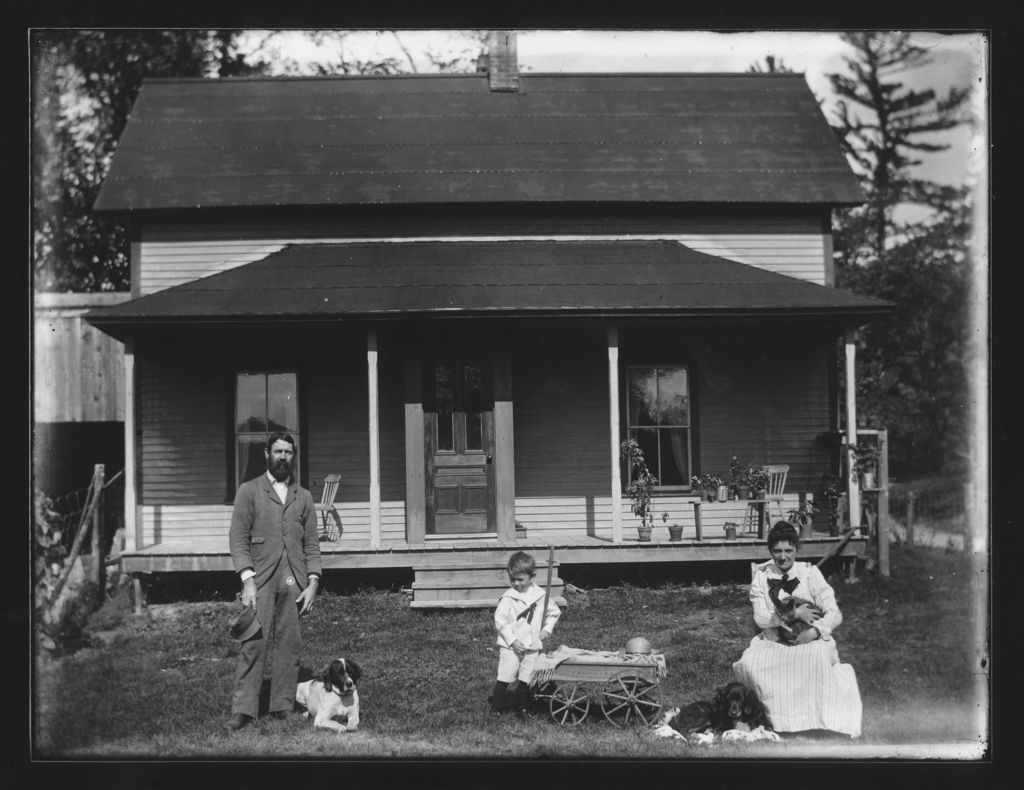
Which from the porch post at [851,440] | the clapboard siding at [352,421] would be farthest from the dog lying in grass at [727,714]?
the clapboard siding at [352,421]

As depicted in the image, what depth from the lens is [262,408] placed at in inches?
537

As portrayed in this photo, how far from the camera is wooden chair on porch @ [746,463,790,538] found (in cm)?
1269

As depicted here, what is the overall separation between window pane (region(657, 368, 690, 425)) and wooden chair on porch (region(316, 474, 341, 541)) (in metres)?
4.23

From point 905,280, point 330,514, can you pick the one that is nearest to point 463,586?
point 330,514

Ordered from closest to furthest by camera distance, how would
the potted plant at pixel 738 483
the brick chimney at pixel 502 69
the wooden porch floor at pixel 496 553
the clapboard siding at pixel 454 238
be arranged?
the wooden porch floor at pixel 496 553 < the potted plant at pixel 738 483 < the clapboard siding at pixel 454 238 < the brick chimney at pixel 502 69

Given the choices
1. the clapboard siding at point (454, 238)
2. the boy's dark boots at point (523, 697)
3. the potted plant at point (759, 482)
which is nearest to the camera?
the boy's dark boots at point (523, 697)

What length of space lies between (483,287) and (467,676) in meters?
5.31

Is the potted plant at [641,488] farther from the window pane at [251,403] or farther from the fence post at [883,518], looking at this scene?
the window pane at [251,403]

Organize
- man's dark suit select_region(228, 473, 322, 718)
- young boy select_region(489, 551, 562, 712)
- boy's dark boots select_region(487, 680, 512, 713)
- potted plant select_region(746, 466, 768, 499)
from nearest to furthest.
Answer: man's dark suit select_region(228, 473, 322, 718)
young boy select_region(489, 551, 562, 712)
boy's dark boots select_region(487, 680, 512, 713)
potted plant select_region(746, 466, 768, 499)

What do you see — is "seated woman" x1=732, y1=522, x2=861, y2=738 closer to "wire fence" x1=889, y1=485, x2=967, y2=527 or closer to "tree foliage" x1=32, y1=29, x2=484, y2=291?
"wire fence" x1=889, y1=485, x2=967, y2=527

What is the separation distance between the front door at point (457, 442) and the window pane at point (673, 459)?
2307 millimetres

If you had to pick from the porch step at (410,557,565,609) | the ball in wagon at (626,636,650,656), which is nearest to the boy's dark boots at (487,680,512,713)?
the ball in wagon at (626,636,650,656)

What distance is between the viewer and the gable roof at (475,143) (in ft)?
46.9

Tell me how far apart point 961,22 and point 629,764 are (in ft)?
17.3
